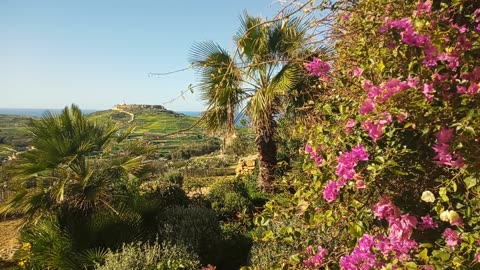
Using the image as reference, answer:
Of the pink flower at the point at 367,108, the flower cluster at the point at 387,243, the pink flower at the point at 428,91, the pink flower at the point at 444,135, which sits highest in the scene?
the pink flower at the point at 428,91

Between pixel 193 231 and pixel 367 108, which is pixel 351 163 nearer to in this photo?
pixel 367 108

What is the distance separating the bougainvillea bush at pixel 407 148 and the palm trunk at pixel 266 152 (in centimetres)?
605

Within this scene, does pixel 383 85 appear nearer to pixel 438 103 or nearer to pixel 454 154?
pixel 438 103

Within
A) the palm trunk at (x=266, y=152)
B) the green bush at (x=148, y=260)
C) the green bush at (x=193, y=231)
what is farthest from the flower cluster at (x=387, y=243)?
the palm trunk at (x=266, y=152)

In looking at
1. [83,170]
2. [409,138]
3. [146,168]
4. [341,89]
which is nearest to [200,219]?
[146,168]

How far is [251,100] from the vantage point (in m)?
7.31

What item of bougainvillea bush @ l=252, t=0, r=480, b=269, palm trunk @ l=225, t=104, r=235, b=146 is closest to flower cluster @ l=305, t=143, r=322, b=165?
bougainvillea bush @ l=252, t=0, r=480, b=269

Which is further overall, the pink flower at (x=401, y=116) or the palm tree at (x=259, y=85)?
the palm tree at (x=259, y=85)

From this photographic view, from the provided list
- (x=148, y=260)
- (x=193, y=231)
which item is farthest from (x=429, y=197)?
(x=193, y=231)

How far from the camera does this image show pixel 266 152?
8211 millimetres

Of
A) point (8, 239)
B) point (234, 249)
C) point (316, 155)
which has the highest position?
point (316, 155)

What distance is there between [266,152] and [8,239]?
561cm

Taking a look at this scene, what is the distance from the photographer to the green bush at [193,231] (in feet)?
16.4

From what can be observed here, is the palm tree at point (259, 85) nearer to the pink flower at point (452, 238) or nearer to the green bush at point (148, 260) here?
the green bush at point (148, 260)
